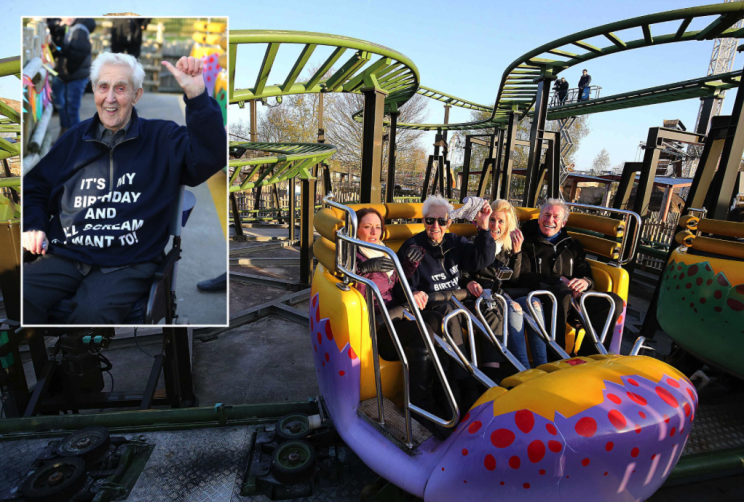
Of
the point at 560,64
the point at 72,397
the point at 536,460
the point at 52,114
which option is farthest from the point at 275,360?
the point at 560,64

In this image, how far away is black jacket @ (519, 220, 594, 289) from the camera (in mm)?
2762

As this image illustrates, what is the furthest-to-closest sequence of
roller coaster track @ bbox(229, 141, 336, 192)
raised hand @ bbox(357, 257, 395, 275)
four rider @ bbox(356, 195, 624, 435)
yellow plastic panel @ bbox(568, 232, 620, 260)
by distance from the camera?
roller coaster track @ bbox(229, 141, 336, 192) → yellow plastic panel @ bbox(568, 232, 620, 260) → four rider @ bbox(356, 195, 624, 435) → raised hand @ bbox(357, 257, 395, 275)

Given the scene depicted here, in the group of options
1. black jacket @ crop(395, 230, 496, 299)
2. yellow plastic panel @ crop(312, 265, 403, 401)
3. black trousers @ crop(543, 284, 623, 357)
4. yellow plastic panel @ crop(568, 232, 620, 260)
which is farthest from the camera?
yellow plastic panel @ crop(568, 232, 620, 260)

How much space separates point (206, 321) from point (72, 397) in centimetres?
161

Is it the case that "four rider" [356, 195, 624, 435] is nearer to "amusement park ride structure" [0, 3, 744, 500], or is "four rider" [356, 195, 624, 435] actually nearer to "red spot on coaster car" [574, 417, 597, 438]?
"amusement park ride structure" [0, 3, 744, 500]

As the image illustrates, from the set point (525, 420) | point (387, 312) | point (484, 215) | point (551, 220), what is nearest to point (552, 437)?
point (525, 420)

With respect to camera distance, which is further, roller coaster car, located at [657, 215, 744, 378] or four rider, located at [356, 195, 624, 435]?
roller coaster car, located at [657, 215, 744, 378]

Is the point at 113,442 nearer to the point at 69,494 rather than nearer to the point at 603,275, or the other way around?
the point at 69,494

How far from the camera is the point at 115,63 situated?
1758mm

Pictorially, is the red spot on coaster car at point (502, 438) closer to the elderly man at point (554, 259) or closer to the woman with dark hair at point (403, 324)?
the woman with dark hair at point (403, 324)

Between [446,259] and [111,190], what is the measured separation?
1.85m

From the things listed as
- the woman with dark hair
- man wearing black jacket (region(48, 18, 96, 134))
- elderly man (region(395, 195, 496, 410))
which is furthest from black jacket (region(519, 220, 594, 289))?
man wearing black jacket (region(48, 18, 96, 134))

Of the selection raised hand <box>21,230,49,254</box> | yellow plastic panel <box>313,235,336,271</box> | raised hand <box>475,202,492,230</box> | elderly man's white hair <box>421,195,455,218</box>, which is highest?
elderly man's white hair <box>421,195,455,218</box>

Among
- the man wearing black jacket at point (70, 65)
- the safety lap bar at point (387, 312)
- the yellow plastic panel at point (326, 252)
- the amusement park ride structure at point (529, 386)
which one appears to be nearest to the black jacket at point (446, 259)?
the amusement park ride structure at point (529, 386)
